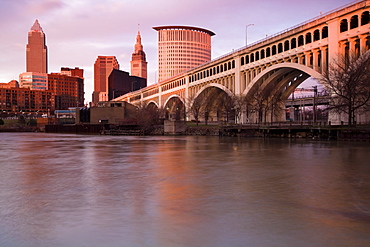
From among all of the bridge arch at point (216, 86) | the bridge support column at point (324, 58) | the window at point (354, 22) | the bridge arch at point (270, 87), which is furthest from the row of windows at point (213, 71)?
the window at point (354, 22)

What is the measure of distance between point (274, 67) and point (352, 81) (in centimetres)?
2345

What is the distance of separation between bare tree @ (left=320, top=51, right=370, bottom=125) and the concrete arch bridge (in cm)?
263

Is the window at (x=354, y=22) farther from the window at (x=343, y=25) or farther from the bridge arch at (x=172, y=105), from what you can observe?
the bridge arch at (x=172, y=105)

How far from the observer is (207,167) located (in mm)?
20203

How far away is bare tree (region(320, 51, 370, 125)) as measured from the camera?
4475cm

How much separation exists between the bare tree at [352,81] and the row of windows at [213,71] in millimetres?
38093

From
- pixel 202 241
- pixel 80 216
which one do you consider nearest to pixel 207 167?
pixel 80 216

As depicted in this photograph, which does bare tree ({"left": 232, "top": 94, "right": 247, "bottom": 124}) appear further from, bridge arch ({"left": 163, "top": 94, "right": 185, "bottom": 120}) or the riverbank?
bridge arch ({"left": 163, "top": 94, "right": 185, "bottom": 120})

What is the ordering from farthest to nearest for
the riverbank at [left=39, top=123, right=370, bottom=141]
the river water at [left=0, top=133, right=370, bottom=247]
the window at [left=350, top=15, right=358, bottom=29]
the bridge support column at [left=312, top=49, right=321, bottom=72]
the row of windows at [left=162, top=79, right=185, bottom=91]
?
the row of windows at [left=162, top=79, right=185, bottom=91] < the bridge support column at [left=312, top=49, right=321, bottom=72] < the window at [left=350, top=15, right=358, bottom=29] < the riverbank at [left=39, top=123, right=370, bottom=141] < the river water at [left=0, top=133, right=370, bottom=247]

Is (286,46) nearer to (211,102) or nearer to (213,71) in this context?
(213,71)

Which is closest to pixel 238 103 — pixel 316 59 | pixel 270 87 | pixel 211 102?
pixel 270 87

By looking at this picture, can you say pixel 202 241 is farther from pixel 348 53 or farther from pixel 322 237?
pixel 348 53

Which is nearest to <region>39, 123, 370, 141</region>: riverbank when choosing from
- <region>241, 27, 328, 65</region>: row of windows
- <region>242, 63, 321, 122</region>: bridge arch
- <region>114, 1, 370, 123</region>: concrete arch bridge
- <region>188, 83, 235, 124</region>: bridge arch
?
<region>114, 1, 370, 123</region>: concrete arch bridge

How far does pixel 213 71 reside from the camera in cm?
9612
